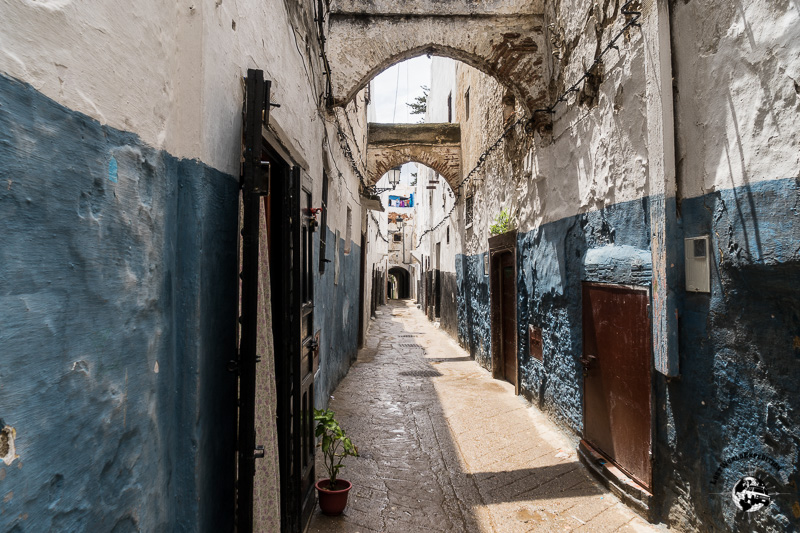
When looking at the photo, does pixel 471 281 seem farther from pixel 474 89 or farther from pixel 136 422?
pixel 136 422

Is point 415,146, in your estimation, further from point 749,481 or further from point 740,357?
point 749,481

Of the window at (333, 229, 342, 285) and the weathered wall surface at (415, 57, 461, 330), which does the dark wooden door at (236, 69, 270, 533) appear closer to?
the window at (333, 229, 342, 285)

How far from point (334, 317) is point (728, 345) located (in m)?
4.59

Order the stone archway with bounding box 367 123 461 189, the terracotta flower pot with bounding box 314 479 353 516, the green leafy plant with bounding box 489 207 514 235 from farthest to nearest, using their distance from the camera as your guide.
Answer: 1. the stone archway with bounding box 367 123 461 189
2. the green leafy plant with bounding box 489 207 514 235
3. the terracotta flower pot with bounding box 314 479 353 516

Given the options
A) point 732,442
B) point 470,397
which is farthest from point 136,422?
point 470,397

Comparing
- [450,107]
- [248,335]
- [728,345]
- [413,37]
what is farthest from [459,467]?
[450,107]

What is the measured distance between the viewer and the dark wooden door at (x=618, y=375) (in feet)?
10.7

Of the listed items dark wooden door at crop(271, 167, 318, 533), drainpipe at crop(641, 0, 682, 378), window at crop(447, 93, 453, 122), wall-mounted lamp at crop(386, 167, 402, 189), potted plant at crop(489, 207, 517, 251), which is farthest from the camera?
window at crop(447, 93, 453, 122)

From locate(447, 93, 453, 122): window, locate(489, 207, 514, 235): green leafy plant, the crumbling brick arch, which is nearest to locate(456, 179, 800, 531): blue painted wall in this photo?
locate(489, 207, 514, 235): green leafy plant

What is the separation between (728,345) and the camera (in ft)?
8.29

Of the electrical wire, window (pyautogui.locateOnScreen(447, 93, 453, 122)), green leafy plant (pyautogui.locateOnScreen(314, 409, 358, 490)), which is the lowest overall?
green leafy plant (pyautogui.locateOnScreen(314, 409, 358, 490))

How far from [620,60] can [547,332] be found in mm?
2782

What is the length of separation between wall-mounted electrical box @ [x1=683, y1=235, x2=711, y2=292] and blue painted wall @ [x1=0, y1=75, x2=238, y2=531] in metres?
2.51

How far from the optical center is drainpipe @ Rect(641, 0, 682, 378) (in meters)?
2.88
